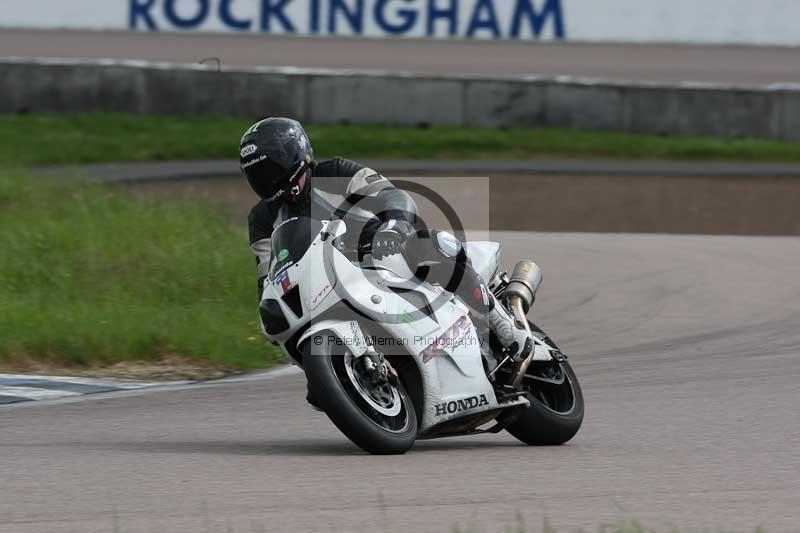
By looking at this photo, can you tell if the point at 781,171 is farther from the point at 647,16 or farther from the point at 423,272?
the point at 423,272

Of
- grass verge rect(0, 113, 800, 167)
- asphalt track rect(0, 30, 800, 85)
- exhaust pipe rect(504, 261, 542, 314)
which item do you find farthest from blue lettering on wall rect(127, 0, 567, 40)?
exhaust pipe rect(504, 261, 542, 314)

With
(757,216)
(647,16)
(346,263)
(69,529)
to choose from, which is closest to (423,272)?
(346,263)

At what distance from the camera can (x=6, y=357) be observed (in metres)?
8.98

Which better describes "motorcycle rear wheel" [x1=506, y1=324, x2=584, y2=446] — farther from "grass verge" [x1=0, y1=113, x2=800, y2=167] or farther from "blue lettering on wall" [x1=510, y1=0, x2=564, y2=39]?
"blue lettering on wall" [x1=510, y1=0, x2=564, y2=39]

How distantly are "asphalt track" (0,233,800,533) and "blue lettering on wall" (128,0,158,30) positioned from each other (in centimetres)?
1551

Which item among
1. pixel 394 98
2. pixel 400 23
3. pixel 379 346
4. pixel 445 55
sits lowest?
pixel 394 98

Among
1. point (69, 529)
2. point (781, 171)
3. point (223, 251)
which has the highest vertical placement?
point (69, 529)

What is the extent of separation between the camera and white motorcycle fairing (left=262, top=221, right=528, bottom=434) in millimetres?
5984

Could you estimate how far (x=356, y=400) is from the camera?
592 cm

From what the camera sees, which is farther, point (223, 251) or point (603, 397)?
point (223, 251)

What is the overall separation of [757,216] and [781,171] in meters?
3.33

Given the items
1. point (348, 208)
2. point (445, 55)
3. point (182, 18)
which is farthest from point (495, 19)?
point (348, 208)

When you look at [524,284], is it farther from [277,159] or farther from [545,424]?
[277,159]

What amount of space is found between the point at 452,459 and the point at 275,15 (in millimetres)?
A: 19191
